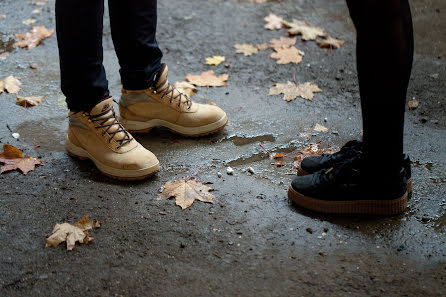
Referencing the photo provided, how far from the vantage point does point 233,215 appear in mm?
2039

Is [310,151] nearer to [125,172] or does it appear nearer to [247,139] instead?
[247,139]

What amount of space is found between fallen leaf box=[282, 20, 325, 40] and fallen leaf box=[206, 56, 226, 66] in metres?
0.69

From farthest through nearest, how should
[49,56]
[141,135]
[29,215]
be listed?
[49,56] → [141,135] → [29,215]

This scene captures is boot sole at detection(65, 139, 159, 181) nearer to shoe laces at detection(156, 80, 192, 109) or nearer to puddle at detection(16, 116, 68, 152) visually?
puddle at detection(16, 116, 68, 152)

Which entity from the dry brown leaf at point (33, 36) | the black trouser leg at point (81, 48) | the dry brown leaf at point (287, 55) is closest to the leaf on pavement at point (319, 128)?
the dry brown leaf at point (287, 55)

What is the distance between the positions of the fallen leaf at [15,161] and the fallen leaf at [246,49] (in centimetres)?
182

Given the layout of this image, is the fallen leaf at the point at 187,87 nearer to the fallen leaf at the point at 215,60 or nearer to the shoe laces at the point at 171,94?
the fallen leaf at the point at 215,60

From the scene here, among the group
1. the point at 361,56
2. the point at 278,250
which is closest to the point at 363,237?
the point at 278,250

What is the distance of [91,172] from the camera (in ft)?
7.68

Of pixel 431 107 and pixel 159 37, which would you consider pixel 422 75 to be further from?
pixel 159 37

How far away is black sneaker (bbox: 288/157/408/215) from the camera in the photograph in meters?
1.91

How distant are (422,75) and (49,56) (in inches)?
106

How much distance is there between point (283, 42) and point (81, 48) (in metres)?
2.05

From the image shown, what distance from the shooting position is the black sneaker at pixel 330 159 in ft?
6.72
